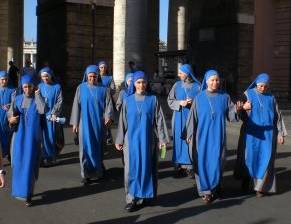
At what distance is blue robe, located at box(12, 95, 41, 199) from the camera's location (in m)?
8.12

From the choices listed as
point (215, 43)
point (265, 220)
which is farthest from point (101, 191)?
point (215, 43)

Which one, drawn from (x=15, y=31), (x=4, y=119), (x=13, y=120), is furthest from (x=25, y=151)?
(x=15, y=31)

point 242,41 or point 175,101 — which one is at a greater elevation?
point 242,41

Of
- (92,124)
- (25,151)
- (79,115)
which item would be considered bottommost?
(25,151)

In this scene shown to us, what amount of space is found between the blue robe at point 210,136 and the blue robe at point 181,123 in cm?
169

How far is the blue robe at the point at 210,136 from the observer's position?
838 centimetres

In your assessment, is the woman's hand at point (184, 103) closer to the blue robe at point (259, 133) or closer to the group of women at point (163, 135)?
the group of women at point (163, 135)

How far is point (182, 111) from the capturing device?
10.4 m

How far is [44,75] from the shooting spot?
37.0 ft

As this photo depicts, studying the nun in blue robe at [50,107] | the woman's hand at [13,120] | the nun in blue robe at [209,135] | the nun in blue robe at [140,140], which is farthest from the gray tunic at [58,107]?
the nun in blue robe at [209,135]

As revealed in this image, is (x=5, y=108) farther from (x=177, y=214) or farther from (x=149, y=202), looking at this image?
(x=177, y=214)

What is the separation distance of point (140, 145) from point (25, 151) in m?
1.53

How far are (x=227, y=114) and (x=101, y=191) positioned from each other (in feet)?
7.10

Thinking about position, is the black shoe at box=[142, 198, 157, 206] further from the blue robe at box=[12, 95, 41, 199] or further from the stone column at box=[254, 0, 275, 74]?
the stone column at box=[254, 0, 275, 74]
